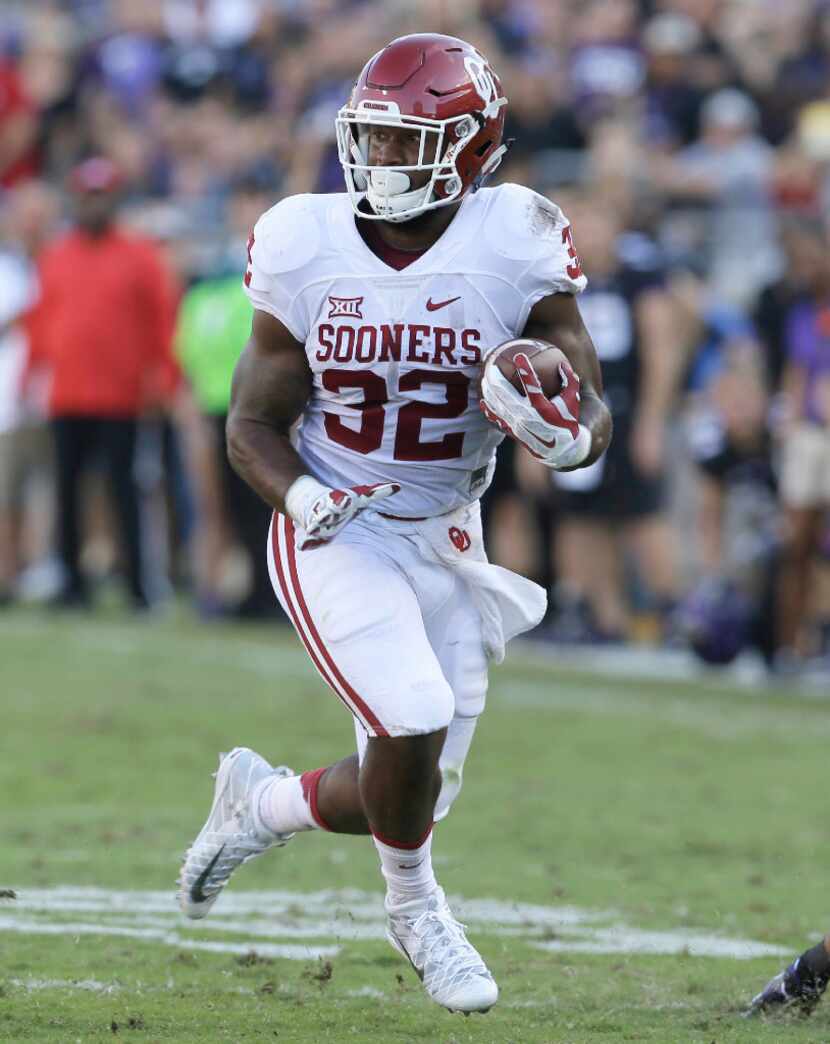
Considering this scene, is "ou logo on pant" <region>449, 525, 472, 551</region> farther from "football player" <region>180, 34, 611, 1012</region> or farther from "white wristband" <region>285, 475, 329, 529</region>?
"white wristband" <region>285, 475, 329, 529</region>

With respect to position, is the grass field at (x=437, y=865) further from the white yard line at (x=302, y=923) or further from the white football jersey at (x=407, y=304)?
the white football jersey at (x=407, y=304)

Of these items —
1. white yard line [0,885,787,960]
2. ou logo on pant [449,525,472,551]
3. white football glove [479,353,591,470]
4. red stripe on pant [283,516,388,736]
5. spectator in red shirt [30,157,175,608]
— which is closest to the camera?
white football glove [479,353,591,470]

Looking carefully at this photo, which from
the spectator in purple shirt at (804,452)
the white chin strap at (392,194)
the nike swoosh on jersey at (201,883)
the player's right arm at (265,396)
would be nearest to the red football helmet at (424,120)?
the white chin strap at (392,194)

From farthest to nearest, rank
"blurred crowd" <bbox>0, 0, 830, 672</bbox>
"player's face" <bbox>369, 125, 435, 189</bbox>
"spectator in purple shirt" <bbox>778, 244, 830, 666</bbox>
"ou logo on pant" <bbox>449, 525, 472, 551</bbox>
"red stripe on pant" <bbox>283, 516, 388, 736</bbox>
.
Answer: "blurred crowd" <bbox>0, 0, 830, 672</bbox>
"spectator in purple shirt" <bbox>778, 244, 830, 666</bbox>
"ou logo on pant" <bbox>449, 525, 472, 551</bbox>
"player's face" <bbox>369, 125, 435, 189</bbox>
"red stripe on pant" <bbox>283, 516, 388, 736</bbox>

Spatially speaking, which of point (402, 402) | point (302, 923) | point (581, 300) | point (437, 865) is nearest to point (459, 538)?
point (402, 402)

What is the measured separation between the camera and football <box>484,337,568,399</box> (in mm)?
4125

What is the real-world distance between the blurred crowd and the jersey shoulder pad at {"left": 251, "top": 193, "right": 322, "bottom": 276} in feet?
17.7

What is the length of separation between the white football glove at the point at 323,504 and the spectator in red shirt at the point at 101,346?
7117mm

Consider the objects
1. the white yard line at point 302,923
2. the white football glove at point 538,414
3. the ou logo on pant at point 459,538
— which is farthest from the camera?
the white yard line at point 302,923

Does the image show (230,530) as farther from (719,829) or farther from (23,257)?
(719,829)

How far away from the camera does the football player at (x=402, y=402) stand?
4254 millimetres

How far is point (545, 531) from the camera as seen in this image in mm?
10875

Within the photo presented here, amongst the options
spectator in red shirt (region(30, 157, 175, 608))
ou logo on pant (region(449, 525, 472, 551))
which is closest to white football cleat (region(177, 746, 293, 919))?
ou logo on pant (region(449, 525, 472, 551))

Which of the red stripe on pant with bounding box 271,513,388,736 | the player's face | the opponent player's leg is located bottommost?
the opponent player's leg
